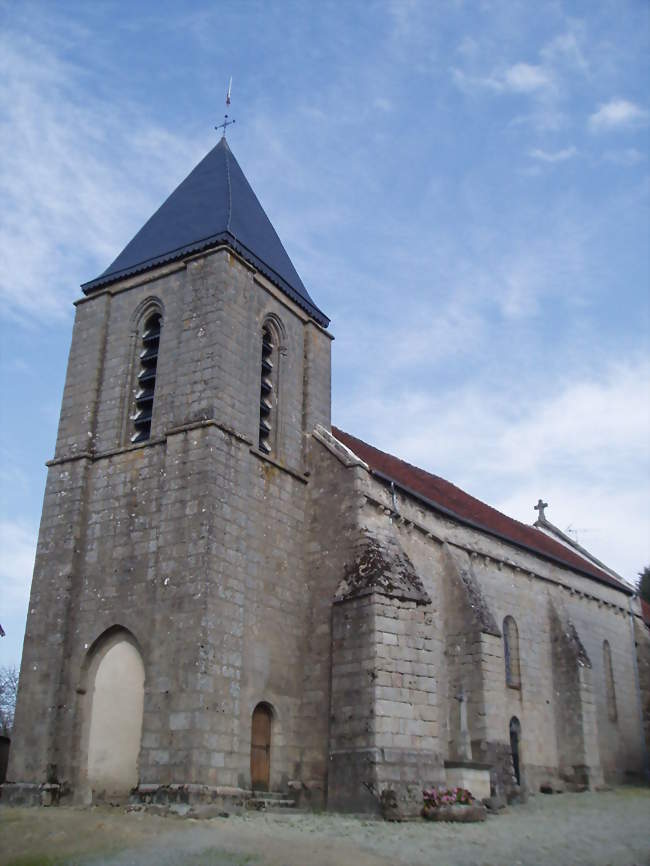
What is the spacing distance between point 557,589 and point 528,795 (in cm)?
Answer: 631

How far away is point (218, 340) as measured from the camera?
16438 mm

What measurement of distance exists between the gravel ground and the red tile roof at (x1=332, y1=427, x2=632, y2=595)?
6983 millimetres

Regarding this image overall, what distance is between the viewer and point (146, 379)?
17.5 metres

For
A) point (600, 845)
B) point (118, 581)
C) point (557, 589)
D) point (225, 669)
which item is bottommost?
point (600, 845)

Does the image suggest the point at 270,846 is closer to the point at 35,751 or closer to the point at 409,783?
the point at 409,783

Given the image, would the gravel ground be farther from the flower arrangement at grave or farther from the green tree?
the green tree

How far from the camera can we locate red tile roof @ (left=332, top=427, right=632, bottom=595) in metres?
20.4

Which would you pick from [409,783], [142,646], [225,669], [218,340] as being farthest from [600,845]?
[218,340]

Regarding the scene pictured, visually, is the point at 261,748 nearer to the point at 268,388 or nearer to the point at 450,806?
the point at 450,806

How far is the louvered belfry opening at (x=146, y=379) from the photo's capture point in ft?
56.3

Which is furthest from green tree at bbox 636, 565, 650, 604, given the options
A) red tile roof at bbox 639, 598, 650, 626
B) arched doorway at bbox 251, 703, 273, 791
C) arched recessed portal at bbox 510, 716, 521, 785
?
arched doorway at bbox 251, 703, 273, 791

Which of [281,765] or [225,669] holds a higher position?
[225,669]

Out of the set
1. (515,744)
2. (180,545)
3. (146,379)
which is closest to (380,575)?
(180,545)

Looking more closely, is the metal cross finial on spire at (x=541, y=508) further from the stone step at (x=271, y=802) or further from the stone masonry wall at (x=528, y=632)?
the stone step at (x=271, y=802)
